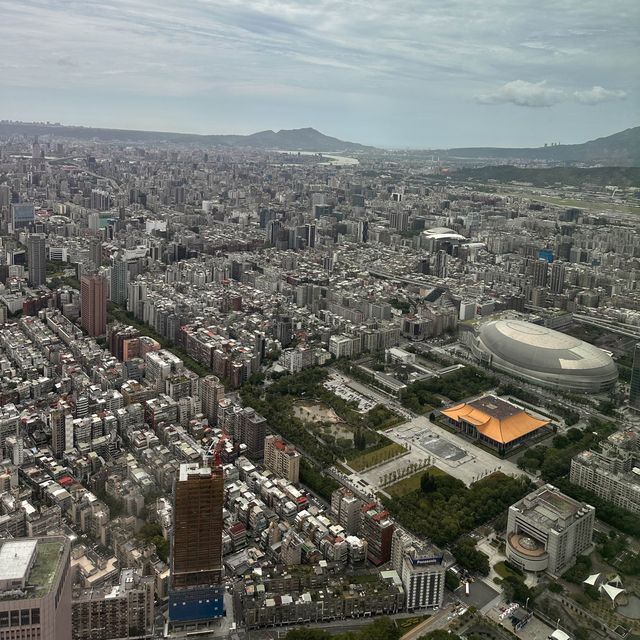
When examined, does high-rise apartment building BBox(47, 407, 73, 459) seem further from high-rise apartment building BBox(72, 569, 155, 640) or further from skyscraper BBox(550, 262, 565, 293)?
skyscraper BBox(550, 262, 565, 293)

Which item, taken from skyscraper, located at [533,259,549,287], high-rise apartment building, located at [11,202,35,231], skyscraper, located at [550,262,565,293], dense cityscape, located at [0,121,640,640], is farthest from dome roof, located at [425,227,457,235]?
high-rise apartment building, located at [11,202,35,231]

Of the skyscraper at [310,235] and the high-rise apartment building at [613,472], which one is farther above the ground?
the skyscraper at [310,235]

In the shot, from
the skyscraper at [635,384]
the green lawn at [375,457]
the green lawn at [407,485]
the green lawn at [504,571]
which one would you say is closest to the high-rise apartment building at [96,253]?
the green lawn at [375,457]

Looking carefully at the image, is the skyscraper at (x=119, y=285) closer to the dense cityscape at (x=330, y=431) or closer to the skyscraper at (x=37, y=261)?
the dense cityscape at (x=330, y=431)

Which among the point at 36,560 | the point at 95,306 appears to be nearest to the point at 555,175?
the point at 95,306

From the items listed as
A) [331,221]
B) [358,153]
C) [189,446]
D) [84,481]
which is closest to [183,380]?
[189,446]

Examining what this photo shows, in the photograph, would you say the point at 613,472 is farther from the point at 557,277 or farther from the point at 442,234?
the point at 442,234
